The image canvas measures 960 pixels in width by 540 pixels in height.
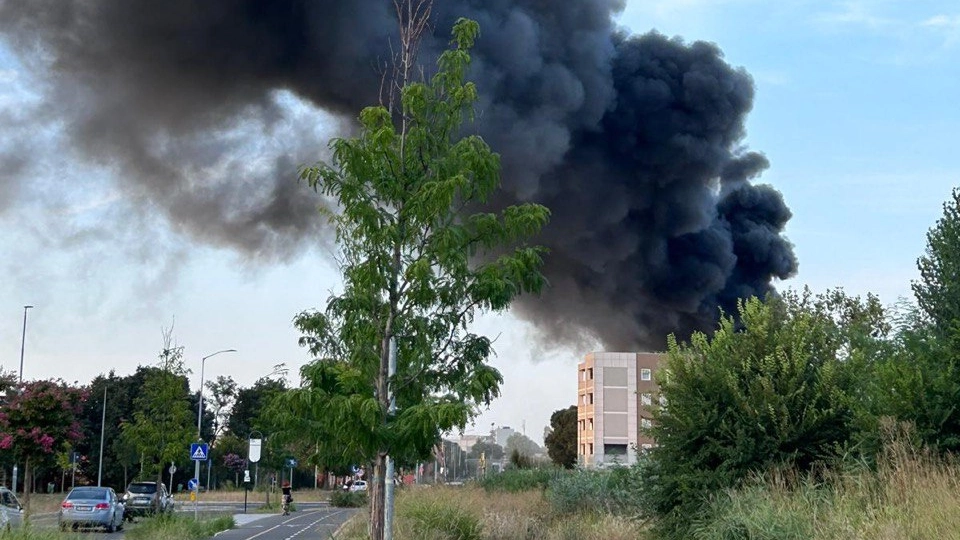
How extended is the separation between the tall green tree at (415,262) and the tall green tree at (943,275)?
8832 mm

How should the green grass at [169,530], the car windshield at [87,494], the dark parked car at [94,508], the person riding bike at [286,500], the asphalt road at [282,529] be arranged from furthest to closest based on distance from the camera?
the person riding bike at [286,500]
the car windshield at [87,494]
the dark parked car at [94,508]
the asphalt road at [282,529]
the green grass at [169,530]

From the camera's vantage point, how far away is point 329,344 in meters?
12.1

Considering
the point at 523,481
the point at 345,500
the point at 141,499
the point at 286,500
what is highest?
the point at 523,481

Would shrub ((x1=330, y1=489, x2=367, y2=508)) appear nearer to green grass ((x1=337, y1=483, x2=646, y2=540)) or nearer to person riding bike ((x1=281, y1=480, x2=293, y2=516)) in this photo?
person riding bike ((x1=281, y1=480, x2=293, y2=516))

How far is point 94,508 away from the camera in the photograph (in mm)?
29062

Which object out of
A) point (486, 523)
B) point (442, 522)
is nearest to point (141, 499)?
point (486, 523)

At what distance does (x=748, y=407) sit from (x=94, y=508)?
20.7 m

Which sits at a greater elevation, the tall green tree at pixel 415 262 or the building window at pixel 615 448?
the tall green tree at pixel 415 262

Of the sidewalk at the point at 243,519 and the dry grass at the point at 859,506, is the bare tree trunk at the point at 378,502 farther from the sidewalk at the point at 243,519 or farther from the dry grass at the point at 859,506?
the sidewalk at the point at 243,519

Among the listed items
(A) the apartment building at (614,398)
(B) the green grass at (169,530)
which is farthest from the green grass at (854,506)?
(A) the apartment building at (614,398)

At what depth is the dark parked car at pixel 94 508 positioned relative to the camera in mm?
28328

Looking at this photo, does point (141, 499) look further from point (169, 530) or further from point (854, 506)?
point (854, 506)

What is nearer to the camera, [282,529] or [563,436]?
[282,529]

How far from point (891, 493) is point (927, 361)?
3790mm
